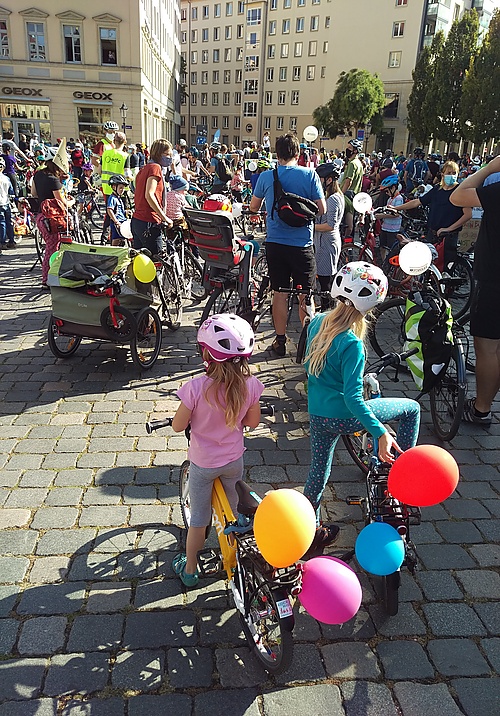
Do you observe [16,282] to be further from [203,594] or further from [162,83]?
[162,83]

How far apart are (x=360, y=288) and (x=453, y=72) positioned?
51.2m

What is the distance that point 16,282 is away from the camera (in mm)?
9109

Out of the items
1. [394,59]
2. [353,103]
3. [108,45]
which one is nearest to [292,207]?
[108,45]

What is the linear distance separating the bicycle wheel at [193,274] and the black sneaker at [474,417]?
4394 mm

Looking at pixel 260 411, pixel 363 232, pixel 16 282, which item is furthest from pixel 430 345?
pixel 363 232

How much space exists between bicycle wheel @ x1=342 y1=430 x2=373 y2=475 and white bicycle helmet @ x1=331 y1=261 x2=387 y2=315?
104 cm

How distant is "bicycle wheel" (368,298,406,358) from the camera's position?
6.00 m

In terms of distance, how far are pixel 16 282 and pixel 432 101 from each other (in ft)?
153

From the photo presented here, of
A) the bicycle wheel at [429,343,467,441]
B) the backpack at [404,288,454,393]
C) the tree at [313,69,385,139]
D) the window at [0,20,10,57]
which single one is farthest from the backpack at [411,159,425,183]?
the tree at [313,69,385,139]

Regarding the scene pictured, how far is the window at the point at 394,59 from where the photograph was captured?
62.0 m

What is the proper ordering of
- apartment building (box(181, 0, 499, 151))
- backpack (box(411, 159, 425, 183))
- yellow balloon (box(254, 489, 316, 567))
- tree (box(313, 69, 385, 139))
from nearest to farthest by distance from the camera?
yellow balloon (box(254, 489, 316, 567)) → backpack (box(411, 159, 425, 183)) → tree (box(313, 69, 385, 139)) → apartment building (box(181, 0, 499, 151))

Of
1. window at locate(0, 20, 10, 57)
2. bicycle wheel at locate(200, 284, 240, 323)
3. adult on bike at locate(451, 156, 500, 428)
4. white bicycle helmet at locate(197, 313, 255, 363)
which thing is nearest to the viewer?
white bicycle helmet at locate(197, 313, 255, 363)

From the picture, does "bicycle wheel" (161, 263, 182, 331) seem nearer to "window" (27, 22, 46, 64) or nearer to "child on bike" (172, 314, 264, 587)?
"child on bike" (172, 314, 264, 587)

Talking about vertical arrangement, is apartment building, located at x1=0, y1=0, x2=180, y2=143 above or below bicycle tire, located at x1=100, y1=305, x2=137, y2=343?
above
